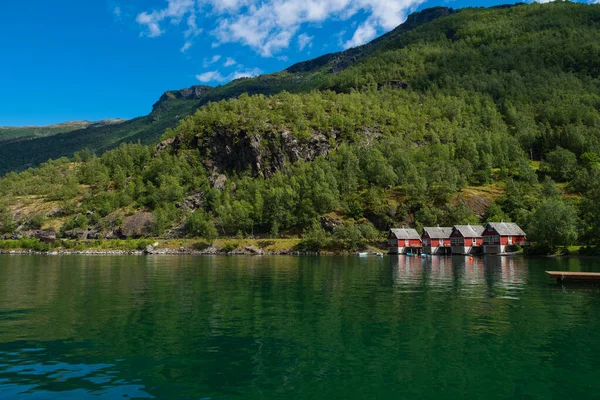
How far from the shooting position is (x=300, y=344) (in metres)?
26.2

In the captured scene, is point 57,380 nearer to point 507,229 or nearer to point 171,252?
point 507,229

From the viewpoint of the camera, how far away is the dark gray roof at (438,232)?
147 m

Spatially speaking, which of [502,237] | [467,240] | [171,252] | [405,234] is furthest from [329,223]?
[502,237]

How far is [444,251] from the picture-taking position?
147 m

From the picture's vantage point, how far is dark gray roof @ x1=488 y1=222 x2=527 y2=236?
5330 inches

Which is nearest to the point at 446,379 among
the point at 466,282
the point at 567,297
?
the point at 567,297

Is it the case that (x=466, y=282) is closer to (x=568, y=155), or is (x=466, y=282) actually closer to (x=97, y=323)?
(x=97, y=323)

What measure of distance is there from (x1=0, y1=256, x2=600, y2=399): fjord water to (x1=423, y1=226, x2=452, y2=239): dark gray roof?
3925 inches

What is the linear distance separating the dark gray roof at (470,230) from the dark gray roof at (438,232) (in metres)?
6.49

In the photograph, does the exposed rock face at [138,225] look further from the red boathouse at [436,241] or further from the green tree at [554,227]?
the green tree at [554,227]

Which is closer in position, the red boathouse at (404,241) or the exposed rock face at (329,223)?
the red boathouse at (404,241)

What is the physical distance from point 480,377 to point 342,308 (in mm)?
18980

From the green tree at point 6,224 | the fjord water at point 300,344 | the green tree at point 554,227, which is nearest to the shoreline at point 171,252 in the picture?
the green tree at point 6,224

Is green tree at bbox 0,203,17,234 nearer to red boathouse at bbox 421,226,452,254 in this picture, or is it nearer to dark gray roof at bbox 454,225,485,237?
red boathouse at bbox 421,226,452,254
